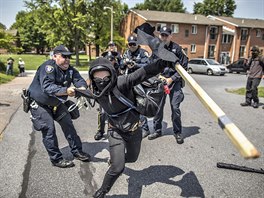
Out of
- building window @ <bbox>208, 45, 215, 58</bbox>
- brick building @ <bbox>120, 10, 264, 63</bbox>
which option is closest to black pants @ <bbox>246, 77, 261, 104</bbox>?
brick building @ <bbox>120, 10, 264, 63</bbox>

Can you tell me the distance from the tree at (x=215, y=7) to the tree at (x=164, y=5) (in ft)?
12.9

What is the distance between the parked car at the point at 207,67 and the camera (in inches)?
894

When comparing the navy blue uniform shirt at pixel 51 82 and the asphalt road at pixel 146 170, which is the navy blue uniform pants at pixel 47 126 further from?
the asphalt road at pixel 146 170

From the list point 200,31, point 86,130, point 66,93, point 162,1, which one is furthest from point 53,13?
point 162,1

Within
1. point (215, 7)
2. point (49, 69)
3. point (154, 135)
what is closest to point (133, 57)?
point (154, 135)

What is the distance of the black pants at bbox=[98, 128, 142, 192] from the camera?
9.26 ft

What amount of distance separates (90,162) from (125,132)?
4.73ft

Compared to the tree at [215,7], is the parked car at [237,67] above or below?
below

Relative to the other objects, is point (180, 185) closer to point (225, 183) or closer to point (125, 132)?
point (225, 183)

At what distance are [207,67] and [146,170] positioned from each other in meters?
20.7

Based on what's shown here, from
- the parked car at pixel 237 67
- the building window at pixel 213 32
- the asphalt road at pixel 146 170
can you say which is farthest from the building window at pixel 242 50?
the asphalt road at pixel 146 170

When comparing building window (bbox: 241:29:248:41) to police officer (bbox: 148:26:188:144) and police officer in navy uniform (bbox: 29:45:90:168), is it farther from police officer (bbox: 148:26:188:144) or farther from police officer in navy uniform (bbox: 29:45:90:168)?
police officer in navy uniform (bbox: 29:45:90:168)

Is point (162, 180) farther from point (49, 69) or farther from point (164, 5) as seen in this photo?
point (164, 5)

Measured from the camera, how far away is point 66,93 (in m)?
3.32
